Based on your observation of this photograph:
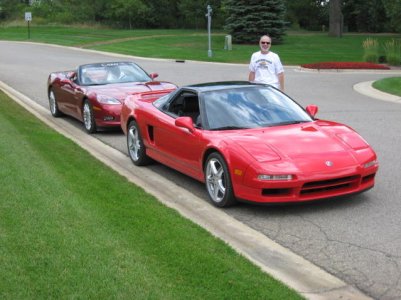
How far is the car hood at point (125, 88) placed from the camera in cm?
1188

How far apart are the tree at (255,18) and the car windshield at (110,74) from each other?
3195 centimetres

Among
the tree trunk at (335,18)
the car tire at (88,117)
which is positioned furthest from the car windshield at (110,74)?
the tree trunk at (335,18)

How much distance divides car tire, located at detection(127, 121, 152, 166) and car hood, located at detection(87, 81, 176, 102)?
251 centimetres

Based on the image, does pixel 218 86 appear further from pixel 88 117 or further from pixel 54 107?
pixel 54 107

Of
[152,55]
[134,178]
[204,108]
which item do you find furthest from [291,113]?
[152,55]

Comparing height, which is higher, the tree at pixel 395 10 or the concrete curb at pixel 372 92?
the tree at pixel 395 10

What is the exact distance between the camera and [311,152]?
21.4 ft

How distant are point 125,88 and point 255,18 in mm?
33319

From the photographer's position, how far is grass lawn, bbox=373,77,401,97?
1833 centimetres

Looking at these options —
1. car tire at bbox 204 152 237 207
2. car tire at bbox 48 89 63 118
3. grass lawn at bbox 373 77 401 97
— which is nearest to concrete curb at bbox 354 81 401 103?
grass lawn at bbox 373 77 401 97

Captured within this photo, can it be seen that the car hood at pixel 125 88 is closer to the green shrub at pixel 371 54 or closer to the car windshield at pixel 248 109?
the car windshield at pixel 248 109

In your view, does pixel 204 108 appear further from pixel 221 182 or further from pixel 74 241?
pixel 74 241

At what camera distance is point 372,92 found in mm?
18688

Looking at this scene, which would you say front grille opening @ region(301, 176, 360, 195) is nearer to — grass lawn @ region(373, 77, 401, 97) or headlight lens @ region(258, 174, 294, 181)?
headlight lens @ region(258, 174, 294, 181)
